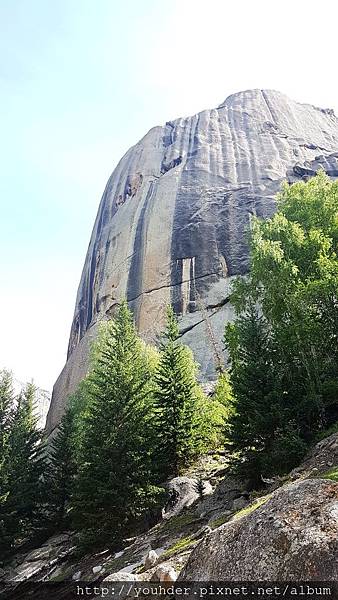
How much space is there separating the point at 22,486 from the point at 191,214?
3063 centimetres

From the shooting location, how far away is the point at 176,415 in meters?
19.0

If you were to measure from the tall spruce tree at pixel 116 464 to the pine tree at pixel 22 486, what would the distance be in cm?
700

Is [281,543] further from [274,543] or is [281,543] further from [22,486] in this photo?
[22,486]

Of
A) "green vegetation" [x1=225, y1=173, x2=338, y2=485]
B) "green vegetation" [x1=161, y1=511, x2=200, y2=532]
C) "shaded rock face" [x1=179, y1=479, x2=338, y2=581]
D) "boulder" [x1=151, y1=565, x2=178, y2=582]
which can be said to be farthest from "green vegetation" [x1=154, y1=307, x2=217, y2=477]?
"shaded rock face" [x1=179, y1=479, x2=338, y2=581]

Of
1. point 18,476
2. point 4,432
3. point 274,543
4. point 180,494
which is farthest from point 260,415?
point 4,432

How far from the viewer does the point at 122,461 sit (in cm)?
1594

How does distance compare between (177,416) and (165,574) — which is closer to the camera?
(165,574)

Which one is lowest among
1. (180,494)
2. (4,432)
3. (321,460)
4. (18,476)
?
(180,494)

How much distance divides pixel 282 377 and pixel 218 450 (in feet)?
25.0

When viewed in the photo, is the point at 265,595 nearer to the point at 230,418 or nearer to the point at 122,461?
the point at 230,418

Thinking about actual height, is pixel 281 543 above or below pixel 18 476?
below

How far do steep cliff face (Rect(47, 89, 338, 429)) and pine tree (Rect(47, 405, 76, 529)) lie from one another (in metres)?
12.0

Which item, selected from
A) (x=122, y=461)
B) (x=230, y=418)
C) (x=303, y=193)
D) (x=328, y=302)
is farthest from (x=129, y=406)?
(x=303, y=193)

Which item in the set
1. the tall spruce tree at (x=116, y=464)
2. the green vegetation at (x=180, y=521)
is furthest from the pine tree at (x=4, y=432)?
the green vegetation at (x=180, y=521)
